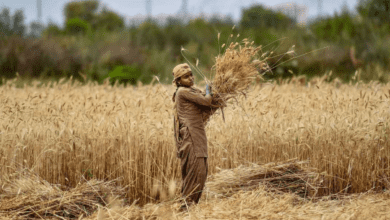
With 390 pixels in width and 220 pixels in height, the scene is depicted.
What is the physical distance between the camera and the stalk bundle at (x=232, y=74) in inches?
171

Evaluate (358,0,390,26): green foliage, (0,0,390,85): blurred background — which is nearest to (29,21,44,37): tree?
(0,0,390,85): blurred background

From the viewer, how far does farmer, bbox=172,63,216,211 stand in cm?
431

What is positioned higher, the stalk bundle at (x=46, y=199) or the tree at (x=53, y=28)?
the tree at (x=53, y=28)

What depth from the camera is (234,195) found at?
4.74m

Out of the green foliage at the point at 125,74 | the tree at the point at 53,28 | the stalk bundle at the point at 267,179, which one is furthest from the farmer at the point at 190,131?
the tree at the point at 53,28

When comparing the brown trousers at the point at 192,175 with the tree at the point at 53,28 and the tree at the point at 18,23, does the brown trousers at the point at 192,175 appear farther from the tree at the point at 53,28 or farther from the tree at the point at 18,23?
the tree at the point at 53,28

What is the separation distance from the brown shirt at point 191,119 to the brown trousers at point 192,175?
0.18 feet

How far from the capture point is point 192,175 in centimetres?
436

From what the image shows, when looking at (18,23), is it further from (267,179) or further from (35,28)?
(267,179)

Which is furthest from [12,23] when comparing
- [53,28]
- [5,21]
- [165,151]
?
[165,151]

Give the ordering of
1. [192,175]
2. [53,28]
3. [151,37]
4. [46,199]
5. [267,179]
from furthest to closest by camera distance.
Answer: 1. [53,28]
2. [151,37]
3. [267,179]
4. [46,199]
5. [192,175]

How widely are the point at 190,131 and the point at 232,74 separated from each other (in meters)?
0.68

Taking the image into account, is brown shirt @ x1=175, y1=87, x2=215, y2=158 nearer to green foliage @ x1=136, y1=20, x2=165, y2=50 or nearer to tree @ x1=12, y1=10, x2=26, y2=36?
green foliage @ x1=136, y1=20, x2=165, y2=50

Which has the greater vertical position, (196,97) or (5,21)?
(5,21)
